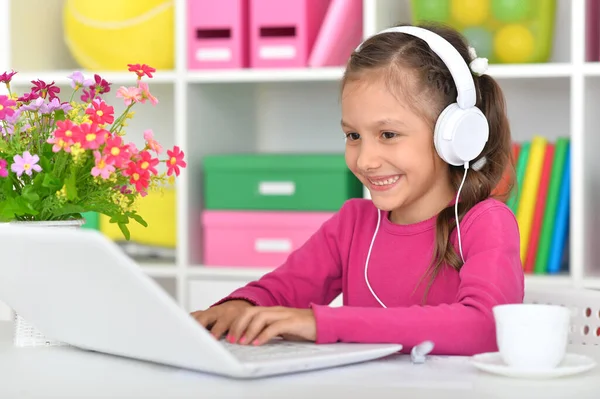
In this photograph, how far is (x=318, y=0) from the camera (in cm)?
246

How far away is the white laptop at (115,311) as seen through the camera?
823mm

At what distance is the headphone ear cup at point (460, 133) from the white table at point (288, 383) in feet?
1.23

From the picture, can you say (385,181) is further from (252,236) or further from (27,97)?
(252,236)

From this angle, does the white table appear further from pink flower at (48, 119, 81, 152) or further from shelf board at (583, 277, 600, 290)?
shelf board at (583, 277, 600, 290)

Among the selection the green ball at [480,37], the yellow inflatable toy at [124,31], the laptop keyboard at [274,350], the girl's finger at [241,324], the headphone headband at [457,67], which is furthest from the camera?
the yellow inflatable toy at [124,31]

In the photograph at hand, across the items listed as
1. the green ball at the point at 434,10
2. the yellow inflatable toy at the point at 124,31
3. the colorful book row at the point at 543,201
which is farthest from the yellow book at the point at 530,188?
the yellow inflatable toy at the point at 124,31

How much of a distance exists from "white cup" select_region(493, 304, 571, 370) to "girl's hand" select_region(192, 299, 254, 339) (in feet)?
1.11

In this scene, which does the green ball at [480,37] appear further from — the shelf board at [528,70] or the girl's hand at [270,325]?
the girl's hand at [270,325]

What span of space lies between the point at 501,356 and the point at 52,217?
526mm

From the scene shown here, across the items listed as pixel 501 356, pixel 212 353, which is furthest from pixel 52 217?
pixel 501 356

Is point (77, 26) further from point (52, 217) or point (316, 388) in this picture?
point (316, 388)

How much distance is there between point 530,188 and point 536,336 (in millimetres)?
1355

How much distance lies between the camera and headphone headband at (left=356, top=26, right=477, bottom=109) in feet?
4.20

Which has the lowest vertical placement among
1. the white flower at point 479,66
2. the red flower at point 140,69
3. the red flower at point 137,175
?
the red flower at point 137,175
